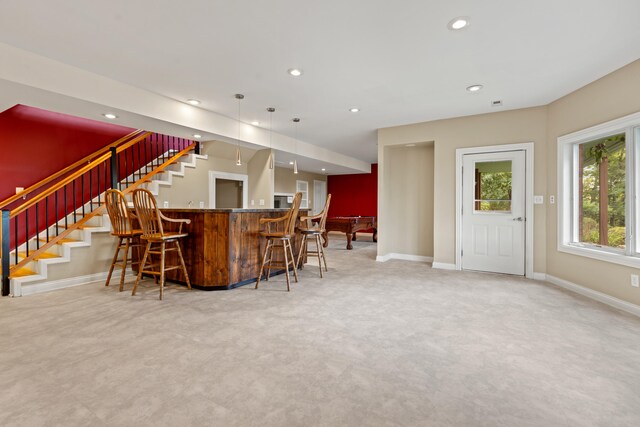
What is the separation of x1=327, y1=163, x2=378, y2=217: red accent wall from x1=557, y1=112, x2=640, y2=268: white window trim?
694 cm

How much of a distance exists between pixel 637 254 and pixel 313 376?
11.5 ft

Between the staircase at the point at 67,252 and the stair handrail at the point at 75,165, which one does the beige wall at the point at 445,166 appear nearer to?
the staircase at the point at 67,252

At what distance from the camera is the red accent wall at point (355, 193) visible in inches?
434

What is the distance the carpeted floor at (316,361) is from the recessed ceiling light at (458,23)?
8.10 ft

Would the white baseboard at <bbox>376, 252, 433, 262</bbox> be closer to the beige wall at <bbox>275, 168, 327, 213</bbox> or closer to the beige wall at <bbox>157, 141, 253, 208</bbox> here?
the beige wall at <bbox>157, 141, 253, 208</bbox>

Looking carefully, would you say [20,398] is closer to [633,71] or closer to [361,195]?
[633,71]

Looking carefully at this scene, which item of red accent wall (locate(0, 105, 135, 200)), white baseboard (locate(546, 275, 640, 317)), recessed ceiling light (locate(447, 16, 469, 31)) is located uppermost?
recessed ceiling light (locate(447, 16, 469, 31))

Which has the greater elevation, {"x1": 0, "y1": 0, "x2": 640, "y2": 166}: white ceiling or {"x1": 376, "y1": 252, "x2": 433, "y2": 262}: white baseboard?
{"x1": 0, "y1": 0, "x2": 640, "y2": 166}: white ceiling

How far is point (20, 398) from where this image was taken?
160 centimetres

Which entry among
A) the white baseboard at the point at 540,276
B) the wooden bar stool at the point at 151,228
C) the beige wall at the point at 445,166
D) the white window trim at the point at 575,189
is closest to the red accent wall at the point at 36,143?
the wooden bar stool at the point at 151,228

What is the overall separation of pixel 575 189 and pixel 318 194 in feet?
27.4

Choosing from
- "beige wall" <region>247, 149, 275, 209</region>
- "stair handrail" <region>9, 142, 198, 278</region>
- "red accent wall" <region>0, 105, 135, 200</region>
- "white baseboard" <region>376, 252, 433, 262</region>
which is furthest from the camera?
"beige wall" <region>247, 149, 275, 209</region>

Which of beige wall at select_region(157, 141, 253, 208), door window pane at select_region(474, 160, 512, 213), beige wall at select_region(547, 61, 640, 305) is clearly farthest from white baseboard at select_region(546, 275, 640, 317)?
beige wall at select_region(157, 141, 253, 208)

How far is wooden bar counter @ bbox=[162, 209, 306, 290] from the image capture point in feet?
12.1
